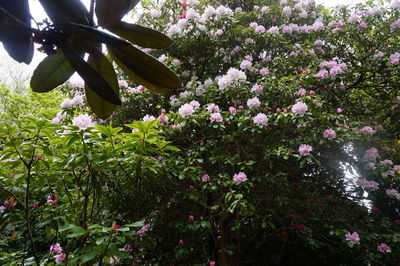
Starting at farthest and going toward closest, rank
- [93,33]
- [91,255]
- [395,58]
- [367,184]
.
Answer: [395,58], [367,184], [91,255], [93,33]

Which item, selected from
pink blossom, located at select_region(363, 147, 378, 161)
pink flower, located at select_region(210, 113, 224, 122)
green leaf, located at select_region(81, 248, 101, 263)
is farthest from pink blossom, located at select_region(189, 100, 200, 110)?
pink blossom, located at select_region(363, 147, 378, 161)

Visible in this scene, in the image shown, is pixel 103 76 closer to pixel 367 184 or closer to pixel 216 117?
pixel 216 117

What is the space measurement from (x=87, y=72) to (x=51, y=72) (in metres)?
0.14

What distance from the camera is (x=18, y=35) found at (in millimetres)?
312

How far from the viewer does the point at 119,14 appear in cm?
33

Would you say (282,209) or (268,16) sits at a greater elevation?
(268,16)

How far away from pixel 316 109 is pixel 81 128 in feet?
6.78

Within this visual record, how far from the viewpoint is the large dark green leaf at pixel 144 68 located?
14.1 inches

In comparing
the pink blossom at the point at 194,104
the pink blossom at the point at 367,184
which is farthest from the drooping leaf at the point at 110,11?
the pink blossom at the point at 367,184

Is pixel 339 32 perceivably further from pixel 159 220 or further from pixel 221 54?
pixel 159 220

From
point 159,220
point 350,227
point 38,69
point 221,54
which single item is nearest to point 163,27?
point 221,54

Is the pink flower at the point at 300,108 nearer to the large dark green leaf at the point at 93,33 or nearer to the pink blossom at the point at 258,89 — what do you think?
the pink blossom at the point at 258,89

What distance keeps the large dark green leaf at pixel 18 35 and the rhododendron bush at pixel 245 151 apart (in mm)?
1230

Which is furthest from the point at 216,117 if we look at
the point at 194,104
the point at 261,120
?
the point at 261,120
